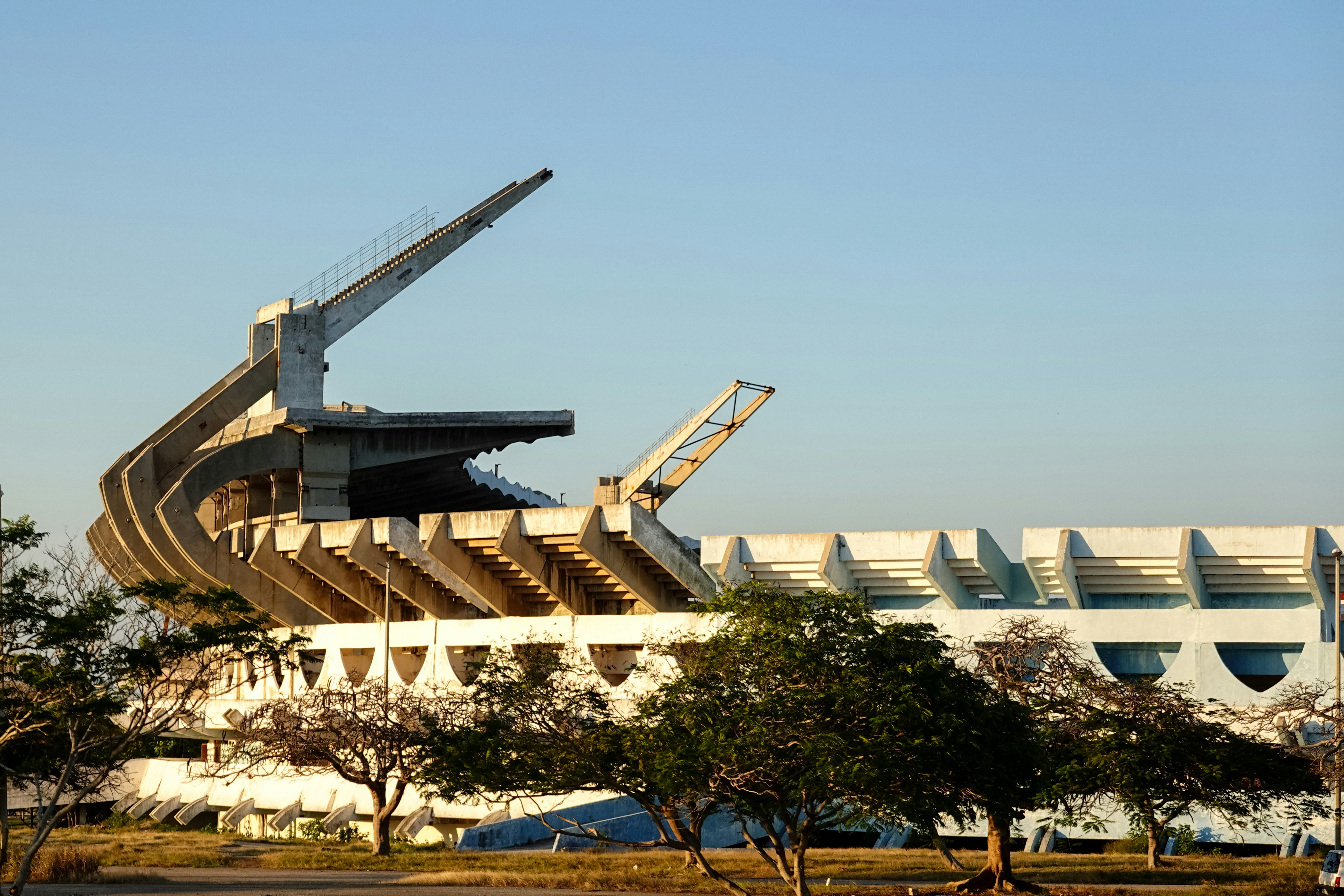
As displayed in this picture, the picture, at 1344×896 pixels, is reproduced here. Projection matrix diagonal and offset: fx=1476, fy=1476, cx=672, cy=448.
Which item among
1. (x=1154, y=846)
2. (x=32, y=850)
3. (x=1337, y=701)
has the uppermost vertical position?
(x=1337, y=701)

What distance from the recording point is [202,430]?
56.5 meters

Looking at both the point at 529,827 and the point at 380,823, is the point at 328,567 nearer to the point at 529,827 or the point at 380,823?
the point at 380,823

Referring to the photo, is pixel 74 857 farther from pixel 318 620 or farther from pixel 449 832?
pixel 318 620

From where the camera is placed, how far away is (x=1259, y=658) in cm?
3653

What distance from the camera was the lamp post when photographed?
27.7m

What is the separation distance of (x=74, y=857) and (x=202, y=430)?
2955 cm

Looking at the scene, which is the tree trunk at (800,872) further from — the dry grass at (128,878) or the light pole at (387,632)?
the light pole at (387,632)

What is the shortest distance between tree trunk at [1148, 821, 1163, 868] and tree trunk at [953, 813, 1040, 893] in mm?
4444

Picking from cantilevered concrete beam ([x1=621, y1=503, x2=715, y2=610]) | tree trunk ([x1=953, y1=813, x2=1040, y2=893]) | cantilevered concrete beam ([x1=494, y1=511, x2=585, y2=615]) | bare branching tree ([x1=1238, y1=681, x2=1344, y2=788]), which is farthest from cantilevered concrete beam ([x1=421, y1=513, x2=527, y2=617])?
tree trunk ([x1=953, y1=813, x2=1040, y2=893])

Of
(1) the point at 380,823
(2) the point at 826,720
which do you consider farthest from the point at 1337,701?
(1) the point at 380,823

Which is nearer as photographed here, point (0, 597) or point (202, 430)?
point (0, 597)

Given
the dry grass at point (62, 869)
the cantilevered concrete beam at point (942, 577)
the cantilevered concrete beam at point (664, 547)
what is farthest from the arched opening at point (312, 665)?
the cantilevered concrete beam at point (942, 577)

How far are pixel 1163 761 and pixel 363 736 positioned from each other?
62.9 ft

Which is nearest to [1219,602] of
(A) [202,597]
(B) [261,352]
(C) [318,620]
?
(A) [202,597]
